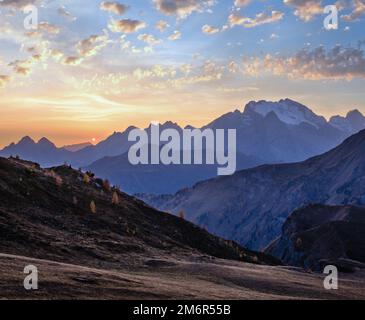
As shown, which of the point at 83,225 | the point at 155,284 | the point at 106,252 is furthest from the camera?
the point at 83,225

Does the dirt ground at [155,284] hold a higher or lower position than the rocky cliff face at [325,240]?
higher

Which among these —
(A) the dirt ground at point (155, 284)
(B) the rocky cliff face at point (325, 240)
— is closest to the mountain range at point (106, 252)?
(A) the dirt ground at point (155, 284)

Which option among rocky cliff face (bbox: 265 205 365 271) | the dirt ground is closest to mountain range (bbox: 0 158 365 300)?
the dirt ground

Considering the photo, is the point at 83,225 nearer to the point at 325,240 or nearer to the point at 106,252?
the point at 106,252

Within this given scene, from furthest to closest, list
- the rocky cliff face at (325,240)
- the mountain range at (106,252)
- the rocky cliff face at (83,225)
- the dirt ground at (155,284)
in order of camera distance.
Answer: the rocky cliff face at (325,240) → the rocky cliff face at (83,225) → the mountain range at (106,252) → the dirt ground at (155,284)

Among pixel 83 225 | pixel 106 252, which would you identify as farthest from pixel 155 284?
pixel 83 225

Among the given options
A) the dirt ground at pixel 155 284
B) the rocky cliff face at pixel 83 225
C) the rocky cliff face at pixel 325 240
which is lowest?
the rocky cliff face at pixel 325 240

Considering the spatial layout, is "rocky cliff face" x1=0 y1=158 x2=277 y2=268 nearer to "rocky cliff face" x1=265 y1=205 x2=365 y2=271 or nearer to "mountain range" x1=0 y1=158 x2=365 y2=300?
"mountain range" x1=0 y1=158 x2=365 y2=300

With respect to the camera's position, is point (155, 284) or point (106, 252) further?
point (106, 252)

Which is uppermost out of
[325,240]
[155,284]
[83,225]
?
[83,225]

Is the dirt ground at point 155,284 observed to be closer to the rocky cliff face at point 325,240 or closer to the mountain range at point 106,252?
the mountain range at point 106,252

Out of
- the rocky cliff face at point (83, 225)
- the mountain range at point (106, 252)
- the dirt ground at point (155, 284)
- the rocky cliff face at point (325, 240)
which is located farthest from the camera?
the rocky cliff face at point (325, 240)
